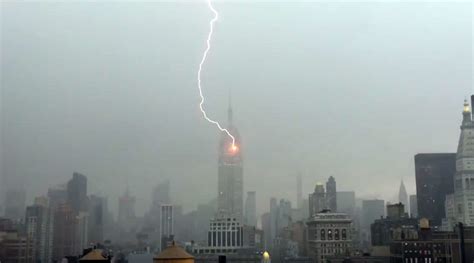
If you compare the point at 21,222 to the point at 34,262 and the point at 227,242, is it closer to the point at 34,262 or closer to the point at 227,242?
the point at 34,262

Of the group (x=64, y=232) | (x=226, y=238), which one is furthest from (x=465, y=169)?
(x=64, y=232)

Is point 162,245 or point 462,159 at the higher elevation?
point 462,159

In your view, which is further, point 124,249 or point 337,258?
point 337,258

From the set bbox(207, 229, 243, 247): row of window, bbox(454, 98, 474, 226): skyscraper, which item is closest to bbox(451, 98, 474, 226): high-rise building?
bbox(454, 98, 474, 226): skyscraper

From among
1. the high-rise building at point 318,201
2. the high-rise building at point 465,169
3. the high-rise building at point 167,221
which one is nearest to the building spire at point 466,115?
the high-rise building at point 465,169

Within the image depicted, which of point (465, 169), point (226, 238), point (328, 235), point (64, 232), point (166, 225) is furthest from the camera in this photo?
point (465, 169)

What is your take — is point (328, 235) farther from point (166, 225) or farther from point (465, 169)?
point (465, 169)

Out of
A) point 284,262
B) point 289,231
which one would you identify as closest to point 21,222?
point 284,262

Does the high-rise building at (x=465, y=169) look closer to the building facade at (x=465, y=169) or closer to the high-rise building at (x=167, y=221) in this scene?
the building facade at (x=465, y=169)
